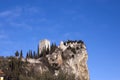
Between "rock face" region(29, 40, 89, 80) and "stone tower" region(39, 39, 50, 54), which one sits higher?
"stone tower" region(39, 39, 50, 54)

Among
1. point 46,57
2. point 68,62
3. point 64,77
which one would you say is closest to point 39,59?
point 46,57

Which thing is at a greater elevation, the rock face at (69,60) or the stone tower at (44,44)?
the stone tower at (44,44)

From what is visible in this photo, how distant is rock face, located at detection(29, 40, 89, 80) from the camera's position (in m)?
142

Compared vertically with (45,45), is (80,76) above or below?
below

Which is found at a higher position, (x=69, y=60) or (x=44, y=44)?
(x=44, y=44)

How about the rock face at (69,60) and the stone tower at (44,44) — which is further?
the stone tower at (44,44)

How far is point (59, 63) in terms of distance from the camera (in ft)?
475

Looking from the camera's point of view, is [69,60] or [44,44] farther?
[44,44]

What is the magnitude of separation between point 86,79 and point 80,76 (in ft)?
17.1

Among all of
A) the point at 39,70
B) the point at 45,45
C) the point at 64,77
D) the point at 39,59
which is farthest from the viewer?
the point at 45,45

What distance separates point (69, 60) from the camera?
487 ft

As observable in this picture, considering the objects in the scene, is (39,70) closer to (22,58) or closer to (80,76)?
(22,58)

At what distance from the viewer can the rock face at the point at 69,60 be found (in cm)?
14225

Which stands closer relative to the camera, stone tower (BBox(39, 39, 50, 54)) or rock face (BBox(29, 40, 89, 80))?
rock face (BBox(29, 40, 89, 80))
